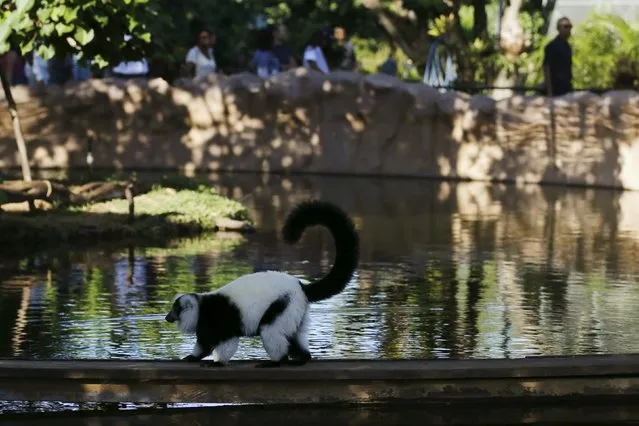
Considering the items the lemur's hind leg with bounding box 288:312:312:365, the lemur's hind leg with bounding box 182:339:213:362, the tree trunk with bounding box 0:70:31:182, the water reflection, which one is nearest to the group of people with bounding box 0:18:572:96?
the water reflection

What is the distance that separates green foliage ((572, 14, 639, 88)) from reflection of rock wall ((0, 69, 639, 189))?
3845 mm

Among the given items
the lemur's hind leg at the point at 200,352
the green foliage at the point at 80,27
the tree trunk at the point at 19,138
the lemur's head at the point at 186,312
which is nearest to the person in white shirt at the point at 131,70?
the tree trunk at the point at 19,138

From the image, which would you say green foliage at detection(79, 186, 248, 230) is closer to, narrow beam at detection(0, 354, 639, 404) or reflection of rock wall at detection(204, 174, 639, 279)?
reflection of rock wall at detection(204, 174, 639, 279)

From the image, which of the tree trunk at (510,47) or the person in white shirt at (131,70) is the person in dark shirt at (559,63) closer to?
the tree trunk at (510,47)

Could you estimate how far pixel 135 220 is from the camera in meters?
17.5

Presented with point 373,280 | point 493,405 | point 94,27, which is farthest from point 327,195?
point 493,405

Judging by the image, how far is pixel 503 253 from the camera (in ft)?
53.2

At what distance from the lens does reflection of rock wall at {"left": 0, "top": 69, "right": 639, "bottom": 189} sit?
25688 mm

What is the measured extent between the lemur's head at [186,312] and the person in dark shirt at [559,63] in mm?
18222

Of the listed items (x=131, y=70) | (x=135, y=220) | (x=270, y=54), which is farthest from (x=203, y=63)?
(x=135, y=220)

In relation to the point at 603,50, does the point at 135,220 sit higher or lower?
lower

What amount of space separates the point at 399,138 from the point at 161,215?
31.3ft

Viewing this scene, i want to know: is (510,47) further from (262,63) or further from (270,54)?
(262,63)

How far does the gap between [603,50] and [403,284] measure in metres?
18.8
